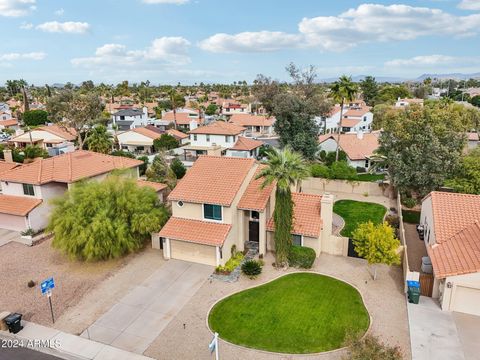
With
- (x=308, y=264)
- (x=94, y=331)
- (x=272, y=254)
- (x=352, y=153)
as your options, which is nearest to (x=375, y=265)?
(x=308, y=264)

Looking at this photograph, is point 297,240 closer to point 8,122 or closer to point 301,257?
point 301,257

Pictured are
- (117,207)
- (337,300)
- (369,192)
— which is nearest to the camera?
(337,300)

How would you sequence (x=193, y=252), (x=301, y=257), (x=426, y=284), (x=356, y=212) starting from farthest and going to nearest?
1. (x=356, y=212)
2. (x=193, y=252)
3. (x=301, y=257)
4. (x=426, y=284)

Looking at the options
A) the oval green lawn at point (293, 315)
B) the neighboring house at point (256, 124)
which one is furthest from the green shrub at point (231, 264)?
the neighboring house at point (256, 124)

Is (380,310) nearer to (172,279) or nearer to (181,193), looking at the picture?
(172,279)

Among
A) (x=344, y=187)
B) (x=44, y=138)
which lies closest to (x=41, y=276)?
(x=344, y=187)

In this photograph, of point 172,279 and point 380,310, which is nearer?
point 380,310

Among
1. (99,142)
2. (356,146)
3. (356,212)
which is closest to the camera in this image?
(356,212)
